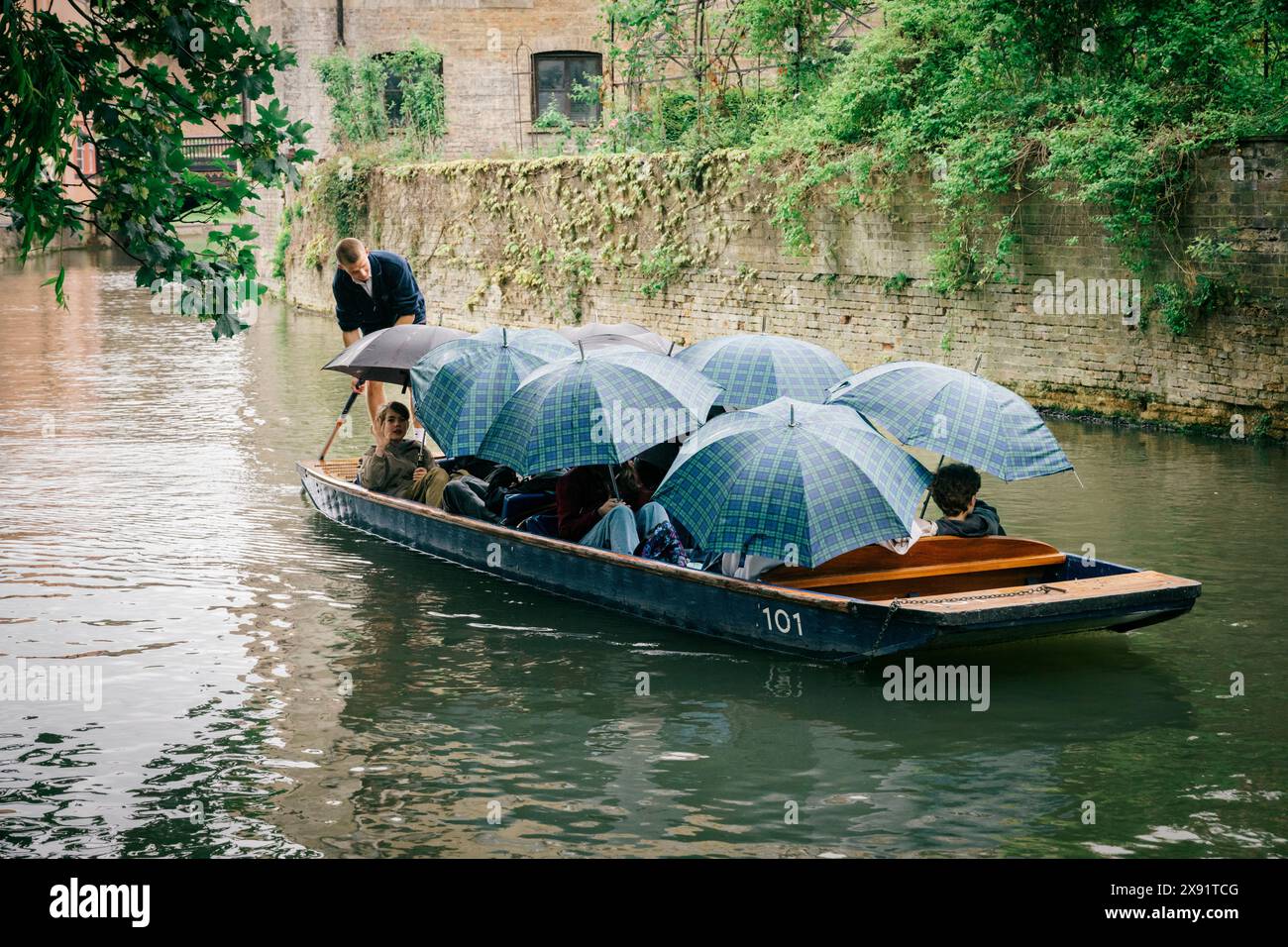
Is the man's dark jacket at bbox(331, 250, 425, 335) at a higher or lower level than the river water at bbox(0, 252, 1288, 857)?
higher

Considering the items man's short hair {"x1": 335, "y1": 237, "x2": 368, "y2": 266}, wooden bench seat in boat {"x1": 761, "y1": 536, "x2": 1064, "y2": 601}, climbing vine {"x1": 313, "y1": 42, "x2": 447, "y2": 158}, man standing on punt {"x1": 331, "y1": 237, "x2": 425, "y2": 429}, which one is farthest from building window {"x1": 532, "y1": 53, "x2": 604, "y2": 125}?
wooden bench seat in boat {"x1": 761, "y1": 536, "x2": 1064, "y2": 601}

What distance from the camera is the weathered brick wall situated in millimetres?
13000

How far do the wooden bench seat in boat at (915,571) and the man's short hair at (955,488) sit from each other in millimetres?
436

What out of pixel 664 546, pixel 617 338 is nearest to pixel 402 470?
pixel 617 338

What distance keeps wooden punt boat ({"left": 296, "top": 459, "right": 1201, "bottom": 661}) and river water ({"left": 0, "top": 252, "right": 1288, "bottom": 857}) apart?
188 mm

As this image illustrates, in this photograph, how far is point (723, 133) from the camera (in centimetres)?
1880

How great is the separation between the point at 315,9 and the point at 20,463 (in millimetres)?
20120

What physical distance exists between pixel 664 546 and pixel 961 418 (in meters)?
1.70

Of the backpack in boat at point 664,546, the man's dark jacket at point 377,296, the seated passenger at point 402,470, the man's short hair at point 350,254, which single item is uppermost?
the man's short hair at point 350,254

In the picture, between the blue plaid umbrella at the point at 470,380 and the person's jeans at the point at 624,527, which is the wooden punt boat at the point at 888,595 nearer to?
the person's jeans at the point at 624,527

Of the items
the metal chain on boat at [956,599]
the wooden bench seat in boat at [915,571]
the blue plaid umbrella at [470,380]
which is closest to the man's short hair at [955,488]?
the wooden bench seat in boat at [915,571]

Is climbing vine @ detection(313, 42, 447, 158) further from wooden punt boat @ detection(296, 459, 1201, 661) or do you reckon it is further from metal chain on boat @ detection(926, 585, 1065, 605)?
metal chain on boat @ detection(926, 585, 1065, 605)

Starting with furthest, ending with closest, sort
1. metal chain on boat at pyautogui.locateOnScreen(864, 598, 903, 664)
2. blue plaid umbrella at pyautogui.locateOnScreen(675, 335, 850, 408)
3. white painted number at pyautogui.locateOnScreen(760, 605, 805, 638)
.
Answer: blue plaid umbrella at pyautogui.locateOnScreen(675, 335, 850, 408)
white painted number at pyautogui.locateOnScreen(760, 605, 805, 638)
metal chain on boat at pyautogui.locateOnScreen(864, 598, 903, 664)

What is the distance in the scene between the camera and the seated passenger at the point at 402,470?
9.98m
